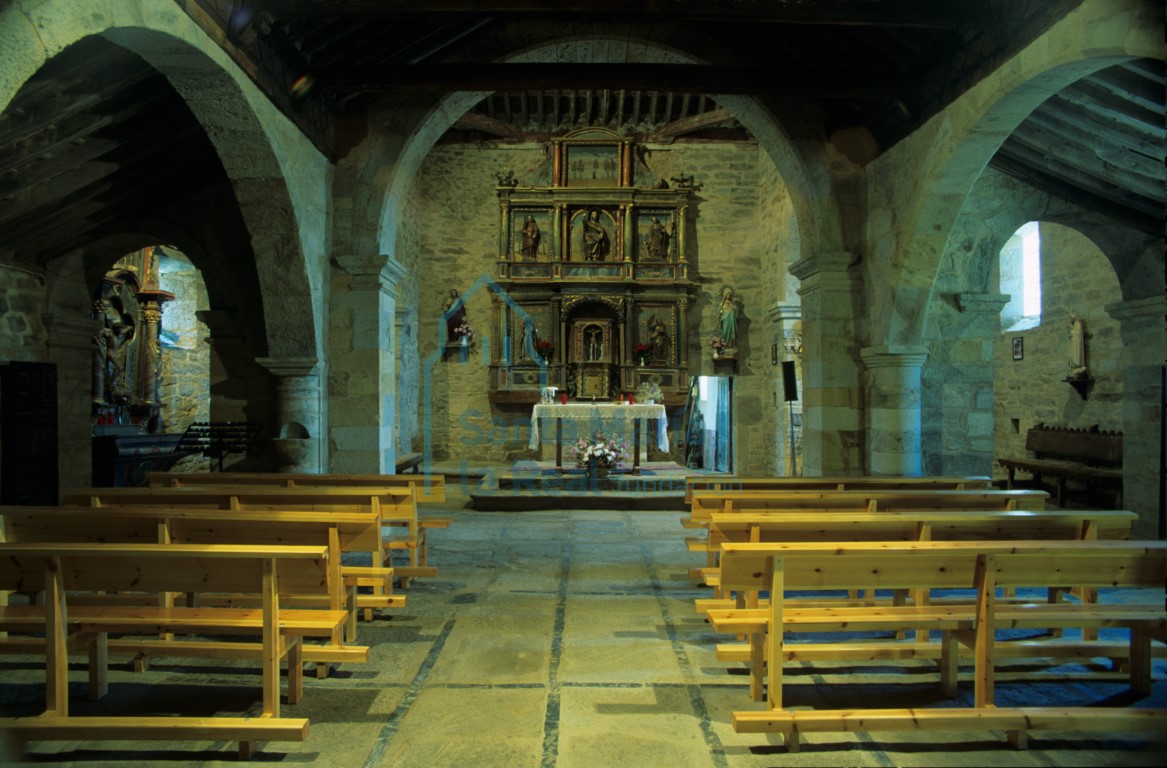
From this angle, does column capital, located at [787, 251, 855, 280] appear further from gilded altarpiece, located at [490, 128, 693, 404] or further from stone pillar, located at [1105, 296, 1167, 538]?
gilded altarpiece, located at [490, 128, 693, 404]

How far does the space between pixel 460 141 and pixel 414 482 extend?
9540 millimetres

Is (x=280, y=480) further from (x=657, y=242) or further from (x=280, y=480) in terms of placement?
(x=657, y=242)

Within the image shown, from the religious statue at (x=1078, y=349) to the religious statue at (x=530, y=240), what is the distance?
8.46 meters

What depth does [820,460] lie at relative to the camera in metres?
6.55

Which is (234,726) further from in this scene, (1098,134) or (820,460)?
(1098,134)

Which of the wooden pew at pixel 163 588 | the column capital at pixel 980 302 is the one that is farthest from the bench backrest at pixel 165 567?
the column capital at pixel 980 302

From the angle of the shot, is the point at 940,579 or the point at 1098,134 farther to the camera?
the point at 1098,134

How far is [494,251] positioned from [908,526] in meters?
10.8

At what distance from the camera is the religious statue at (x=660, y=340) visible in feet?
41.1

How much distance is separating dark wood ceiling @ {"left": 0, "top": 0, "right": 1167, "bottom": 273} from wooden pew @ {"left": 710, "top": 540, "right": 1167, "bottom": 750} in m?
3.03

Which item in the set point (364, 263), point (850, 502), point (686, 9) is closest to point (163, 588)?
point (850, 502)

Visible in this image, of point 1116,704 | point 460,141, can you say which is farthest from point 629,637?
point 460,141

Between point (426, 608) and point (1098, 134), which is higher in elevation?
point (1098, 134)

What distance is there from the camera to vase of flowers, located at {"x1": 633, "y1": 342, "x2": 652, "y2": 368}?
40.3 ft
